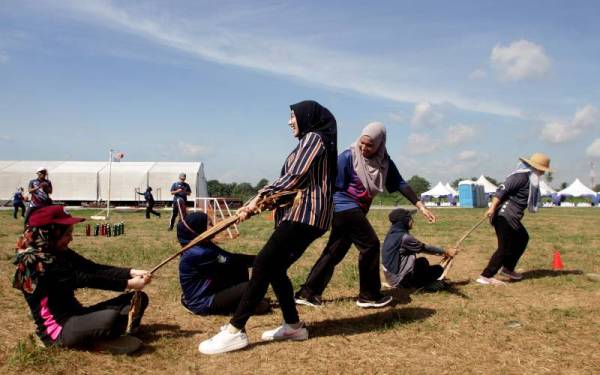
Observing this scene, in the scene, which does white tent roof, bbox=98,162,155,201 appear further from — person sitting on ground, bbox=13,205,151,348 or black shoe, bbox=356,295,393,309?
person sitting on ground, bbox=13,205,151,348

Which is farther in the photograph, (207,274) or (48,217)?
(207,274)

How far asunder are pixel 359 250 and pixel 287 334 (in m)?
1.34

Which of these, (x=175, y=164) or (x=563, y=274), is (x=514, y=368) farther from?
(x=175, y=164)

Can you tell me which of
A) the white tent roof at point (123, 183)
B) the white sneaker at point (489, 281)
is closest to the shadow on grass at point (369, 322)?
the white sneaker at point (489, 281)

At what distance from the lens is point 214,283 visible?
4844 millimetres

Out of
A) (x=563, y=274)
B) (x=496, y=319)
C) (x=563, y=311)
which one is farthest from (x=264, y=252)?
(x=563, y=274)

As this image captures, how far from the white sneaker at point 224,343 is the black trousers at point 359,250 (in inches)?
63.1

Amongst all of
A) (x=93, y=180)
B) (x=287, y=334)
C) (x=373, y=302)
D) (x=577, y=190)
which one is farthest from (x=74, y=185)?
Answer: (x=577, y=190)

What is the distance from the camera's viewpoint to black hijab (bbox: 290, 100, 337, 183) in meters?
3.89

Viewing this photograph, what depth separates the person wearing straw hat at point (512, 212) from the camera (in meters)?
6.54

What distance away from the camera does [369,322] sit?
4637 mm

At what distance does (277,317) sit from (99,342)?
1.78m

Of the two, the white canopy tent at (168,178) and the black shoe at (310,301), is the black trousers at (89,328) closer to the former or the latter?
the black shoe at (310,301)

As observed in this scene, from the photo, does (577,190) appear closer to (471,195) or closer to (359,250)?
(471,195)
